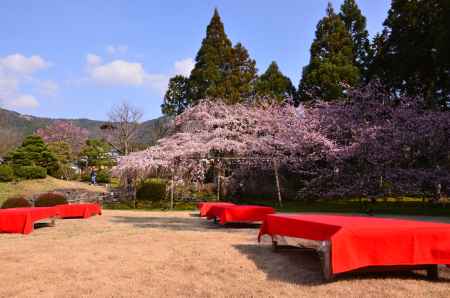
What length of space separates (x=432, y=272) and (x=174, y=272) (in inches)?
123

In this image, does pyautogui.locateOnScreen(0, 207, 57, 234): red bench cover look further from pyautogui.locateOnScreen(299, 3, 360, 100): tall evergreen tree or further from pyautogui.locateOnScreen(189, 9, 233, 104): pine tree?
pyautogui.locateOnScreen(189, 9, 233, 104): pine tree

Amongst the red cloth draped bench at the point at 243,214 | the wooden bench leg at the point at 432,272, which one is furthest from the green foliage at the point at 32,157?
the wooden bench leg at the point at 432,272

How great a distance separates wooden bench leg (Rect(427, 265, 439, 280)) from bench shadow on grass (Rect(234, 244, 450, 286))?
0.20ft

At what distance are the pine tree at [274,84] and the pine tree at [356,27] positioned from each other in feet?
15.7

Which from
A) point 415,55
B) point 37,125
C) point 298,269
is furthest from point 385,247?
point 37,125

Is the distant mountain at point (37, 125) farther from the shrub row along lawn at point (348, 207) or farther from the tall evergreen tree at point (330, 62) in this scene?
the shrub row along lawn at point (348, 207)

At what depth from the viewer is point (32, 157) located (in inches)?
1114

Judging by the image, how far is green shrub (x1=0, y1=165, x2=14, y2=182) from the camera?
25328 mm

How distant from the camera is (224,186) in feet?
67.4

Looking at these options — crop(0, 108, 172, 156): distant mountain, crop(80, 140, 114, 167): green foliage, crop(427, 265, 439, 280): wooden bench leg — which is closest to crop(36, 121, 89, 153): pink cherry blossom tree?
crop(80, 140, 114, 167): green foliage

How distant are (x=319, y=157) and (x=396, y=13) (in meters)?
9.23

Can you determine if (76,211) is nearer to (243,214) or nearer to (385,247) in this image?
(243,214)

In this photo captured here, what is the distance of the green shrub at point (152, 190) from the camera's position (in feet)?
68.6

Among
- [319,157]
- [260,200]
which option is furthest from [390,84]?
[260,200]
